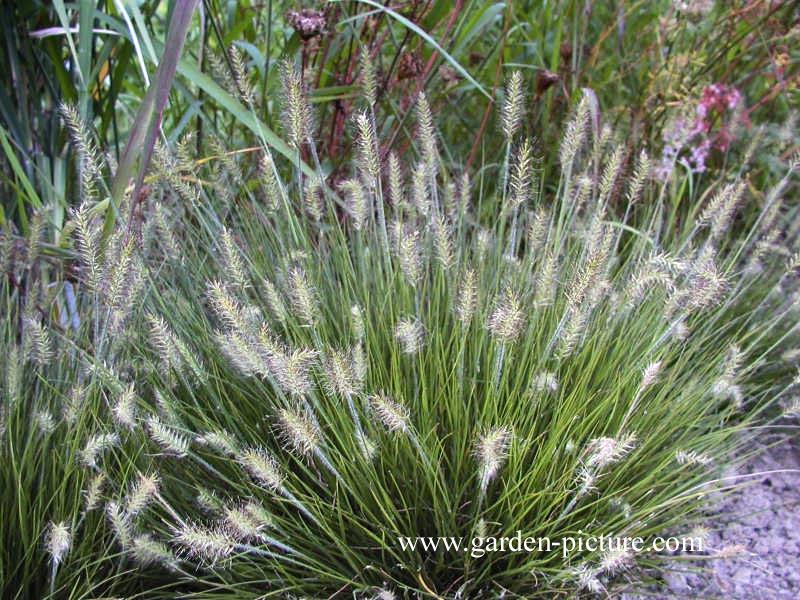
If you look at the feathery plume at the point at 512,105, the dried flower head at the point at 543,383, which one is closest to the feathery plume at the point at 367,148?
the feathery plume at the point at 512,105

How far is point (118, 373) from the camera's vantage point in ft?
5.65

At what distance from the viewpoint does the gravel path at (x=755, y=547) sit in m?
1.78

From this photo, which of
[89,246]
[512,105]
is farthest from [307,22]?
[89,246]

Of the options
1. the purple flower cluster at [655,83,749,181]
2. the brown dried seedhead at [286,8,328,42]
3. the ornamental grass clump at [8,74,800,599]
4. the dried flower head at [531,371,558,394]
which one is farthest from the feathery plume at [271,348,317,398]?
the purple flower cluster at [655,83,749,181]

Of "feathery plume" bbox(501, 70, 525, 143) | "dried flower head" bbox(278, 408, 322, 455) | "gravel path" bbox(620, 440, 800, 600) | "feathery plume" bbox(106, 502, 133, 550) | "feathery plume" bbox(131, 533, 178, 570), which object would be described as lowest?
"gravel path" bbox(620, 440, 800, 600)

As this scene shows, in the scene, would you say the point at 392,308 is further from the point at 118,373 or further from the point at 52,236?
the point at 52,236

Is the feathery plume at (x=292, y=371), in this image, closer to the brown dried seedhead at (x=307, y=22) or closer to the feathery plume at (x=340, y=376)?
the feathery plume at (x=340, y=376)

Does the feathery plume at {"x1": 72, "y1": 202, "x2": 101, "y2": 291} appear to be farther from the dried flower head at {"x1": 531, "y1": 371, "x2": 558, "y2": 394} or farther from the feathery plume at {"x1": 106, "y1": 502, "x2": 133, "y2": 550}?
the dried flower head at {"x1": 531, "y1": 371, "x2": 558, "y2": 394}

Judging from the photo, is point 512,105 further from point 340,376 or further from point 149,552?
point 149,552

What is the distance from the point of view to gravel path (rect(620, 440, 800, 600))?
178 cm

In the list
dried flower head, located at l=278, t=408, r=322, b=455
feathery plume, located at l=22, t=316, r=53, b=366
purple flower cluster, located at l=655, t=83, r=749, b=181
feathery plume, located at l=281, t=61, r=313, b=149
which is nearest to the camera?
dried flower head, located at l=278, t=408, r=322, b=455

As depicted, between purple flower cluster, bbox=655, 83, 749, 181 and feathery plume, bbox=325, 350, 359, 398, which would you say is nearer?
feathery plume, bbox=325, 350, 359, 398

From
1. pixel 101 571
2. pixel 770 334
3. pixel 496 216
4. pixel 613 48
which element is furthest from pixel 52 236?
pixel 613 48

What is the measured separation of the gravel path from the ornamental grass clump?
92mm
